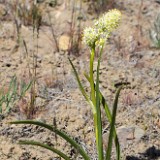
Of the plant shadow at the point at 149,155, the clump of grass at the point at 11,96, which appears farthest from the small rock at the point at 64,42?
the plant shadow at the point at 149,155

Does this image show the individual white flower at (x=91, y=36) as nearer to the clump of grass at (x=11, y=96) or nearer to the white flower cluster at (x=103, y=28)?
the white flower cluster at (x=103, y=28)

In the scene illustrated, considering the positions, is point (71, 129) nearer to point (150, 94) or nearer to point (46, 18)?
point (150, 94)

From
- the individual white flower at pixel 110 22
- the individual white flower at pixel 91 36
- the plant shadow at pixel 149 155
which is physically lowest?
the plant shadow at pixel 149 155

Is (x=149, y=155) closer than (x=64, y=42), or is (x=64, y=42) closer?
(x=149, y=155)

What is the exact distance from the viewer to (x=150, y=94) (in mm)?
3211

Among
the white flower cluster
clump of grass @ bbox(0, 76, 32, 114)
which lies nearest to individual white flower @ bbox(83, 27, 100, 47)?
the white flower cluster

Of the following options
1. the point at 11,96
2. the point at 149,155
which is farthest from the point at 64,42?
the point at 149,155

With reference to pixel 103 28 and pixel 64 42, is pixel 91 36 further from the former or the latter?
pixel 64 42

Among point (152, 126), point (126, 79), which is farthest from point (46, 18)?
point (152, 126)

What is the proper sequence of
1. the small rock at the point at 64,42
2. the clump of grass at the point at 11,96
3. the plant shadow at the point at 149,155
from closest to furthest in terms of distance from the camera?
the plant shadow at the point at 149,155
the clump of grass at the point at 11,96
the small rock at the point at 64,42

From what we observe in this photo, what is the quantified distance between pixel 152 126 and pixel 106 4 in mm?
1942

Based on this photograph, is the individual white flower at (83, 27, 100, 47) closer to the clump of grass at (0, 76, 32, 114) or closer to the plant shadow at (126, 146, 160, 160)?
the clump of grass at (0, 76, 32, 114)

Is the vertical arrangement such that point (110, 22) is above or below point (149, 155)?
above

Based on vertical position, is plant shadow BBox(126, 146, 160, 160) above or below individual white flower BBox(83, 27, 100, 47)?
below
